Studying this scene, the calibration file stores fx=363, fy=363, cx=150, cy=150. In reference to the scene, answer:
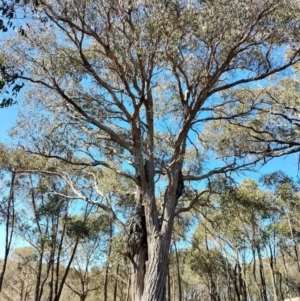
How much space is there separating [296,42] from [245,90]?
2.19 meters

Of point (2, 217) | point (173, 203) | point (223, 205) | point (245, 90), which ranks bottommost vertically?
point (173, 203)

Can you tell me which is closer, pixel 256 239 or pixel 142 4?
pixel 142 4

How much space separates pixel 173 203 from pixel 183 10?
367 centimetres

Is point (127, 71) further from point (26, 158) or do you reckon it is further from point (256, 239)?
point (256, 239)

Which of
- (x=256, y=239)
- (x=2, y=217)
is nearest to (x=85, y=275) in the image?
(x=2, y=217)

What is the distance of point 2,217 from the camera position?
14.2m

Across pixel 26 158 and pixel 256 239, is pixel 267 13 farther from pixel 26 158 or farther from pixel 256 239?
pixel 256 239

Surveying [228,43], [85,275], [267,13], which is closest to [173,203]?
[228,43]

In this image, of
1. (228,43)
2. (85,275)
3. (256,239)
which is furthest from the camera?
(85,275)

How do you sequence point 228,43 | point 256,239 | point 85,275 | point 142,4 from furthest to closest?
point 85,275
point 256,239
point 228,43
point 142,4

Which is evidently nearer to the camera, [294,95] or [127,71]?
[127,71]

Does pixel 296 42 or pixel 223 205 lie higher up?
pixel 296 42

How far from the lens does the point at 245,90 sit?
9500 millimetres

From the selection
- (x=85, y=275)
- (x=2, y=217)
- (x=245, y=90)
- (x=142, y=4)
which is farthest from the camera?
(x=85, y=275)
